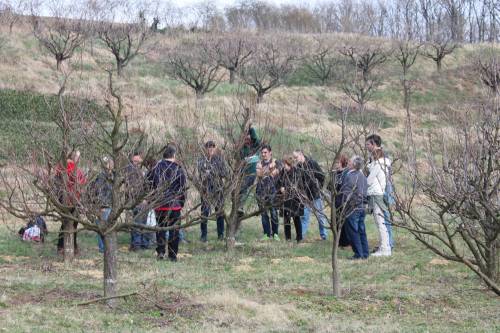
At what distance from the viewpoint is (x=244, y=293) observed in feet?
30.1

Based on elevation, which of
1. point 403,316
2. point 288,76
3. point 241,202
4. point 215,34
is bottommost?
point 403,316

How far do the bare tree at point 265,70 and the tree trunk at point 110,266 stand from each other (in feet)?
66.9

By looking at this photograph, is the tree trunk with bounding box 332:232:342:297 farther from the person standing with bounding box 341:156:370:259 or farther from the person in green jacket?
the person in green jacket

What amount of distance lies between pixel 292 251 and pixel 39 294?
5233 millimetres

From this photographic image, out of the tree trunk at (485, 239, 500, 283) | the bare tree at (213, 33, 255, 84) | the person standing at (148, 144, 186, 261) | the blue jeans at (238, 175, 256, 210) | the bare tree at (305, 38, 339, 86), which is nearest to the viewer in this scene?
the tree trunk at (485, 239, 500, 283)

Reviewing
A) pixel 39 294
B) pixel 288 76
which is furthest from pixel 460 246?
pixel 288 76

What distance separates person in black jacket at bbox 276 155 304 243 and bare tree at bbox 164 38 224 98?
830 inches

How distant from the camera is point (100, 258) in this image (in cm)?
1157

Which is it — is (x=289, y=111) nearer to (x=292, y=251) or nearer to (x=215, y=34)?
(x=292, y=251)

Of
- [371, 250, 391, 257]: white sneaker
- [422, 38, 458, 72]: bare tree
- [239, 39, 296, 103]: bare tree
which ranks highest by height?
[422, 38, 458, 72]: bare tree

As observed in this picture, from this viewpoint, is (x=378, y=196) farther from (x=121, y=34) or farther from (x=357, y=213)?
(x=121, y=34)

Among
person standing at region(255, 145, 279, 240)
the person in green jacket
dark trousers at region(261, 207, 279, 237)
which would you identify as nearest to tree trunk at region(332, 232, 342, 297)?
person standing at region(255, 145, 279, 240)

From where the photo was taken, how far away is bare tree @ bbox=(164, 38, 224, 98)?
36803 millimetres

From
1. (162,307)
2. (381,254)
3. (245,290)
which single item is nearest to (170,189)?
(245,290)
